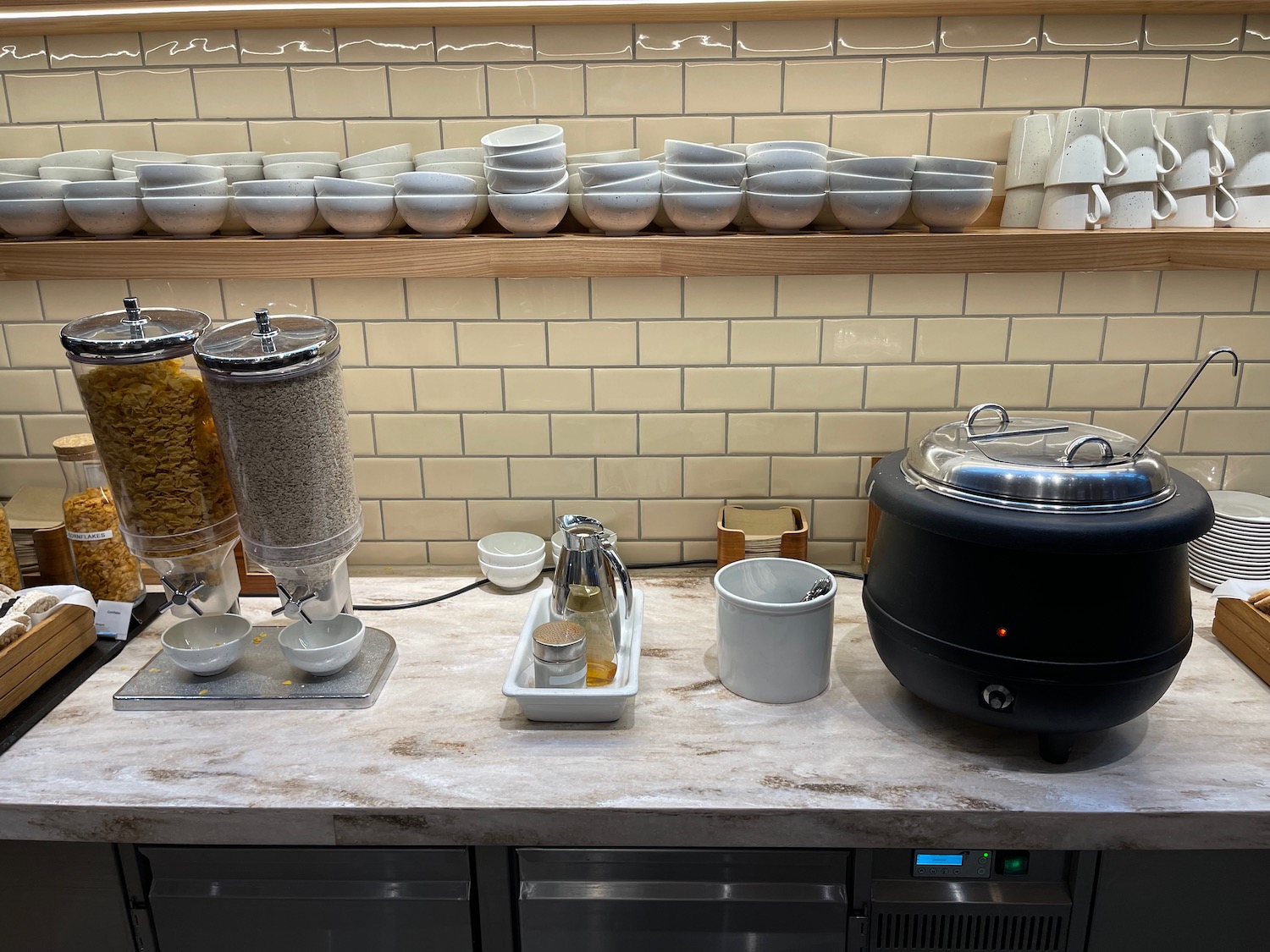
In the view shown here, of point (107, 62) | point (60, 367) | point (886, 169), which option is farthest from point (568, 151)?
point (60, 367)

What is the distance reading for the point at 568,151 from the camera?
1.66m

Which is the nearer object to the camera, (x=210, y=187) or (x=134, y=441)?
(x=134, y=441)

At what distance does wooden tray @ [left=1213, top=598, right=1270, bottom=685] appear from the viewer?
1.40 metres

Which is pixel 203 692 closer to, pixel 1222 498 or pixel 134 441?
pixel 134 441

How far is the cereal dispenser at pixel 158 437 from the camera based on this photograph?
4.12 ft

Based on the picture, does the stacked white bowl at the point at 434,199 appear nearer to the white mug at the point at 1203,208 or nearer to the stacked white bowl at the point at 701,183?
the stacked white bowl at the point at 701,183

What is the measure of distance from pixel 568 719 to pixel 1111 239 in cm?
120

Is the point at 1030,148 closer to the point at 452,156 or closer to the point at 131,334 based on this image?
the point at 452,156

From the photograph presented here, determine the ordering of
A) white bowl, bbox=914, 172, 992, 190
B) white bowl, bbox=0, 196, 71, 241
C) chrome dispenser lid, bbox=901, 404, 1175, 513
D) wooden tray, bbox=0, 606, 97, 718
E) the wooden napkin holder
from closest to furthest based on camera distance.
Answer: chrome dispenser lid, bbox=901, 404, 1175, 513 → wooden tray, bbox=0, 606, 97, 718 → white bowl, bbox=914, 172, 992, 190 → white bowl, bbox=0, 196, 71, 241 → the wooden napkin holder

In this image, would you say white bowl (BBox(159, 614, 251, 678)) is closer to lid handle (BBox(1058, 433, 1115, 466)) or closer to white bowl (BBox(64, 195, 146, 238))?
white bowl (BBox(64, 195, 146, 238))

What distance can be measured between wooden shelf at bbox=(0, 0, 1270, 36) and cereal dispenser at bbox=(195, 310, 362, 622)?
586 millimetres

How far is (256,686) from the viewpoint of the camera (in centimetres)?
140

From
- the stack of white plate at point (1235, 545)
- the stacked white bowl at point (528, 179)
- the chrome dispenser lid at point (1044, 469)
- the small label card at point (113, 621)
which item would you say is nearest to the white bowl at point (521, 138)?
the stacked white bowl at point (528, 179)

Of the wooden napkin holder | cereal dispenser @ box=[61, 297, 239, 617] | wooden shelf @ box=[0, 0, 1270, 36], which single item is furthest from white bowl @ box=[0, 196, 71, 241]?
the wooden napkin holder
